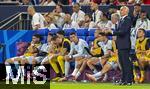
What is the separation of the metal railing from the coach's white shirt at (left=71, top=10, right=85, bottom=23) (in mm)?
1830

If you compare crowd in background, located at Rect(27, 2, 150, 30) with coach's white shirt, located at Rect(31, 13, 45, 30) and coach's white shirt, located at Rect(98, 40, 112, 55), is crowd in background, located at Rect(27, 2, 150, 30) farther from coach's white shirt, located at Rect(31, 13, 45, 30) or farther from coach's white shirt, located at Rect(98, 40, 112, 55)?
coach's white shirt, located at Rect(98, 40, 112, 55)

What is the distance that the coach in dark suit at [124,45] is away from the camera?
1605 centimetres

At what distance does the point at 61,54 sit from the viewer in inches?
706

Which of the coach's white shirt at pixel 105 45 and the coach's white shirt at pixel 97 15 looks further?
the coach's white shirt at pixel 97 15

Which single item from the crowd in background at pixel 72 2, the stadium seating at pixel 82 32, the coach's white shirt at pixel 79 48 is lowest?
the coach's white shirt at pixel 79 48

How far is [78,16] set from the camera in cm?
1914

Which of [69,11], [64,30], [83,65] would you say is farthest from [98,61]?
[69,11]

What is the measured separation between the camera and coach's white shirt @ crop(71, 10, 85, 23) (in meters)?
19.0

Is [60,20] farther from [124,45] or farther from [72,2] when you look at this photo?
[124,45]

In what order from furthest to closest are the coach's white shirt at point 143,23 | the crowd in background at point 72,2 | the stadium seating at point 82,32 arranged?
1. the crowd in background at point 72,2
2. the stadium seating at point 82,32
3. the coach's white shirt at point 143,23

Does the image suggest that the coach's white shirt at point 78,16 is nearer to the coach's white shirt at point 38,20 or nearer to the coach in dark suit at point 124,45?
the coach's white shirt at point 38,20

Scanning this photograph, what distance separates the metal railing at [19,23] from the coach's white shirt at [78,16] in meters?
1.83

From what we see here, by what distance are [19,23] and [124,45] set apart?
5370 millimetres

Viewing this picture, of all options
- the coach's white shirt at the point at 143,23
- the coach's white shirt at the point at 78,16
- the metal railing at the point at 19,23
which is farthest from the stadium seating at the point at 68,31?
the metal railing at the point at 19,23
